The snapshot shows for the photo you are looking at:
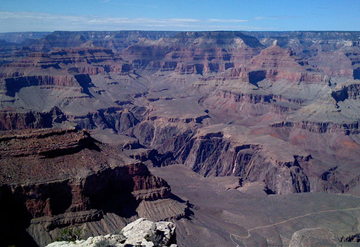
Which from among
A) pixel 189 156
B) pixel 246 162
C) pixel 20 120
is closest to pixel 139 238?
pixel 246 162

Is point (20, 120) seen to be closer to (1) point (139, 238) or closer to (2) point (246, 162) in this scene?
(2) point (246, 162)

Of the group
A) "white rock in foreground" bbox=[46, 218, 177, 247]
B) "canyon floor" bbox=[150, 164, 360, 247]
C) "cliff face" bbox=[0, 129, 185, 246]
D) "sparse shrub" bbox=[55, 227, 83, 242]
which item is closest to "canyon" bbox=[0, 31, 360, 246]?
"cliff face" bbox=[0, 129, 185, 246]

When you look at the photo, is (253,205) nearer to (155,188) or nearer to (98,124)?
(155,188)

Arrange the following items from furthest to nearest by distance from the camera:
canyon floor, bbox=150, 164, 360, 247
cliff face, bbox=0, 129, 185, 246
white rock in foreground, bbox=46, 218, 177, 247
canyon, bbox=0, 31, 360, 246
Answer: canyon floor, bbox=150, 164, 360, 247
canyon, bbox=0, 31, 360, 246
cliff face, bbox=0, 129, 185, 246
white rock in foreground, bbox=46, 218, 177, 247

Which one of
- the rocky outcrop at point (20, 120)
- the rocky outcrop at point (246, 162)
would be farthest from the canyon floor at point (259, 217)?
the rocky outcrop at point (20, 120)

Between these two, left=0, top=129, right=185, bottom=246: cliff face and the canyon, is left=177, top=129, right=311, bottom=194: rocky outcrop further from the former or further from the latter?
left=0, top=129, right=185, bottom=246: cliff face

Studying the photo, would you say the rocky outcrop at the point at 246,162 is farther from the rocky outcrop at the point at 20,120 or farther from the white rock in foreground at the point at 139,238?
the white rock in foreground at the point at 139,238
